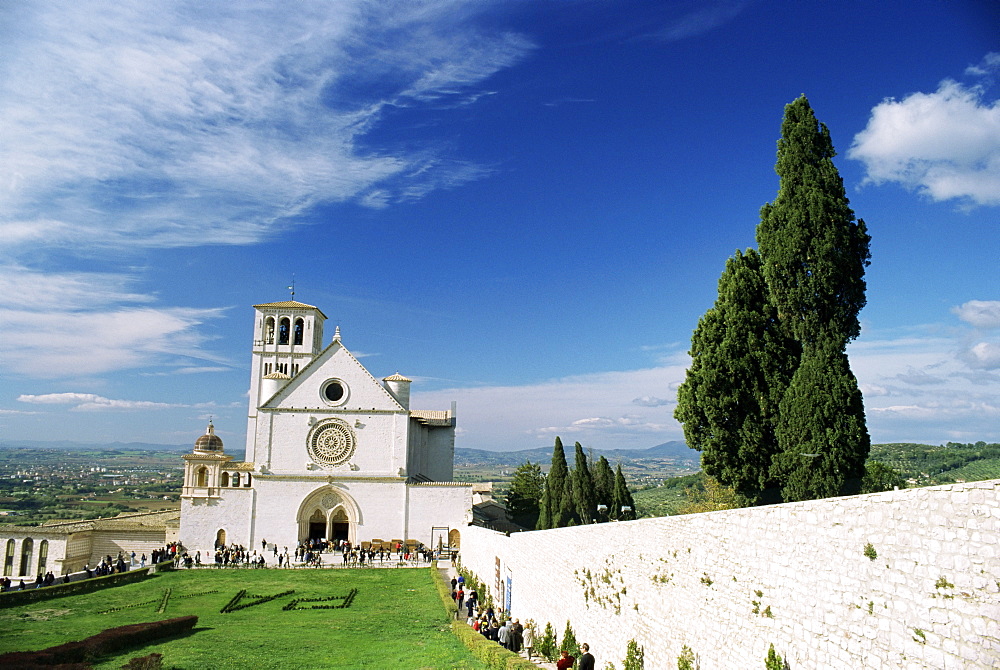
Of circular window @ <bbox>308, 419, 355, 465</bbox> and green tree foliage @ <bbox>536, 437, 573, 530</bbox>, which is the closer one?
circular window @ <bbox>308, 419, 355, 465</bbox>

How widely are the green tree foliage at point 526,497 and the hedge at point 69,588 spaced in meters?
30.3

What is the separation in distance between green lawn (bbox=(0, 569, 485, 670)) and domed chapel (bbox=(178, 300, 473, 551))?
25.1ft

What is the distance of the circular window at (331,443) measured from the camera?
40.3 meters

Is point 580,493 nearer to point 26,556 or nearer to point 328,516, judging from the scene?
point 328,516

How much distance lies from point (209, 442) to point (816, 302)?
3850cm

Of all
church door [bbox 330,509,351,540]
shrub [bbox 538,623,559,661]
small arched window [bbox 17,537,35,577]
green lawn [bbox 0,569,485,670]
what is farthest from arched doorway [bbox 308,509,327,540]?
shrub [bbox 538,623,559,661]

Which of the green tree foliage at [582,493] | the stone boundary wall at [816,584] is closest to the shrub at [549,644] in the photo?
the stone boundary wall at [816,584]

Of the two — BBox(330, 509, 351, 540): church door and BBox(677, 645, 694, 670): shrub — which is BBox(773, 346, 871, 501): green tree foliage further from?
BBox(330, 509, 351, 540): church door

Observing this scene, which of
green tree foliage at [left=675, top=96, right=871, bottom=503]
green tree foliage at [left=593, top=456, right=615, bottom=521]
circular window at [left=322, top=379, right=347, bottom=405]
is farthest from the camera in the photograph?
green tree foliage at [left=593, top=456, right=615, bottom=521]

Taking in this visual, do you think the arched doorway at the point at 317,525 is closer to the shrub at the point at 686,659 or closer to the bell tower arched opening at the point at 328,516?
the bell tower arched opening at the point at 328,516

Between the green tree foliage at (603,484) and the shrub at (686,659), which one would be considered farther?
the green tree foliage at (603,484)

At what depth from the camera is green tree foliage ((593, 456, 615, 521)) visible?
4197 centimetres

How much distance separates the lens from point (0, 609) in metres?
22.7

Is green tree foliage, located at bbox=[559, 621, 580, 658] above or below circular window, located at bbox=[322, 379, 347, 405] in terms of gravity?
below
